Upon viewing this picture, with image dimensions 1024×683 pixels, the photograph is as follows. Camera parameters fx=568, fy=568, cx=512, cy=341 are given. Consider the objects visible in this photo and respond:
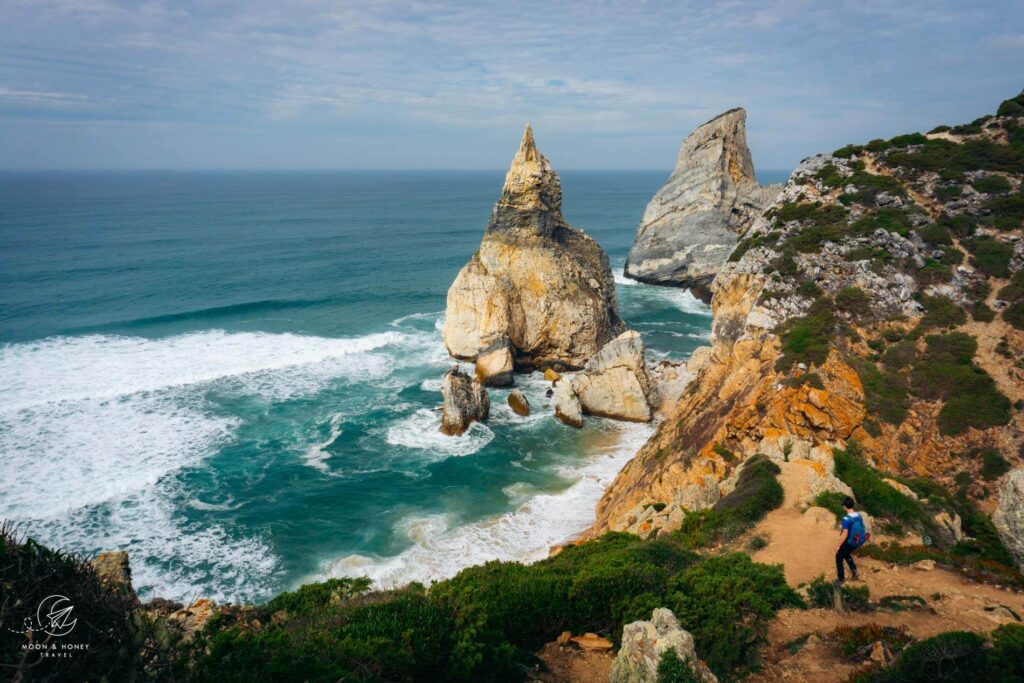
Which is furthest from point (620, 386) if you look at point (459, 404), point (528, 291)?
point (528, 291)

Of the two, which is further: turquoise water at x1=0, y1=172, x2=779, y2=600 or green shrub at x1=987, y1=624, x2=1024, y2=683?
turquoise water at x1=0, y1=172, x2=779, y2=600

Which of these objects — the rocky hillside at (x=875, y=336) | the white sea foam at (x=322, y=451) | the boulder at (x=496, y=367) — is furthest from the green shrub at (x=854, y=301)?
the white sea foam at (x=322, y=451)

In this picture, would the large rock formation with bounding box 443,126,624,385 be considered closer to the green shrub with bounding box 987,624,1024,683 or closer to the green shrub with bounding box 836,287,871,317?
the green shrub with bounding box 836,287,871,317

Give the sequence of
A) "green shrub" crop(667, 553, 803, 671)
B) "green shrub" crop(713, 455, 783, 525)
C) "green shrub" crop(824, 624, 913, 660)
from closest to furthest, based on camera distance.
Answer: "green shrub" crop(824, 624, 913, 660) → "green shrub" crop(667, 553, 803, 671) → "green shrub" crop(713, 455, 783, 525)

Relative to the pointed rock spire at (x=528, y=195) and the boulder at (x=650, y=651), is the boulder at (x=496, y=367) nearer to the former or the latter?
the pointed rock spire at (x=528, y=195)

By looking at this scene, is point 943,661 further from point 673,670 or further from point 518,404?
point 518,404

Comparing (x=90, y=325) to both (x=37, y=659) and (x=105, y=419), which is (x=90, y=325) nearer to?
(x=105, y=419)

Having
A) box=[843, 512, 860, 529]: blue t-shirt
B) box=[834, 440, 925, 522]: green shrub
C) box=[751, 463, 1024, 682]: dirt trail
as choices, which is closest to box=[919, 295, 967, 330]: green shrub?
box=[834, 440, 925, 522]: green shrub
